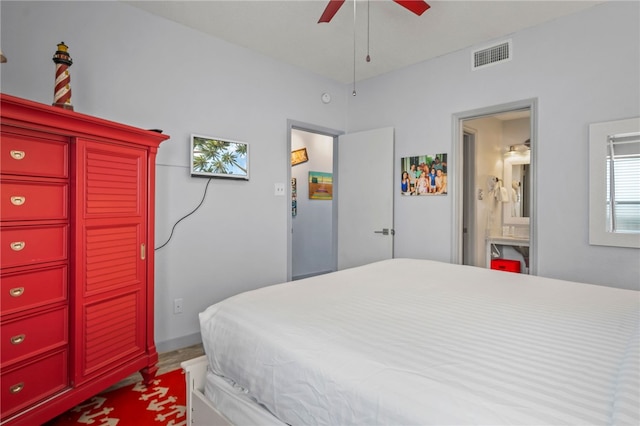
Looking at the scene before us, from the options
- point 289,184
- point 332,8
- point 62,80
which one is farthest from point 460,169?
point 62,80

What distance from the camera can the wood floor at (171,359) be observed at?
2145 mm

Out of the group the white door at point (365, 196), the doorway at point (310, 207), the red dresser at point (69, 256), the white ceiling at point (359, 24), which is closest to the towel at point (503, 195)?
the white door at point (365, 196)

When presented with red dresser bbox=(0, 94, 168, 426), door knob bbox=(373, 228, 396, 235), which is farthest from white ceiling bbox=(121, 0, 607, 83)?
door knob bbox=(373, 228, 396, 235)

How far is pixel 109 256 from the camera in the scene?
1821 mm

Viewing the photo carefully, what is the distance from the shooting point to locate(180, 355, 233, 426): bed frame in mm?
1288

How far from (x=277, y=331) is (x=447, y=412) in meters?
0.62

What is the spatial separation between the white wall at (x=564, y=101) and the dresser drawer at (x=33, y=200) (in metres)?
2.97

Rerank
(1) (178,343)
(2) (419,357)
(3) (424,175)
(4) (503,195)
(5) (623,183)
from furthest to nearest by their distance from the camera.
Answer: (4) (503,195), (3) (424,175), (1) (178,343), (5) (623,183), (2) (419,357)

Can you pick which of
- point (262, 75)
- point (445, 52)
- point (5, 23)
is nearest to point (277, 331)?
point (5, 23)

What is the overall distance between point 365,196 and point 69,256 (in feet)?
9.23

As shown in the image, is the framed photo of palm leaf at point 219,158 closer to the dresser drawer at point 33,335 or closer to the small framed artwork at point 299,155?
the dresser drawer at point 33,335

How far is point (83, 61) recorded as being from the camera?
2.23m

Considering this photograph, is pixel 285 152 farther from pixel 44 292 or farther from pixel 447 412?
pixel 447 412

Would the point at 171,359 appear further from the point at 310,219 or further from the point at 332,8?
the point at 310,219
